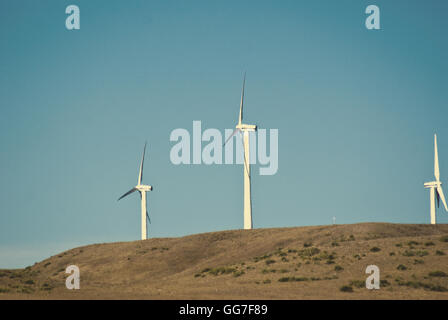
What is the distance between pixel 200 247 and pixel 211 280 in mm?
34178

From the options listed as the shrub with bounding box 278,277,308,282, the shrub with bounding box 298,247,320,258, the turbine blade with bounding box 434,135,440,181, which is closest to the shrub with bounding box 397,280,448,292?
the shrub with bounding box 278,277,308,282

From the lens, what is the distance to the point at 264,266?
6912 cm

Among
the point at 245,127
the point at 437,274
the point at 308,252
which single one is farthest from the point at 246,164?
the point at 437,274

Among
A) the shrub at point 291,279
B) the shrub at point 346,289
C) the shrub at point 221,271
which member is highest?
the shrub at point 346,289

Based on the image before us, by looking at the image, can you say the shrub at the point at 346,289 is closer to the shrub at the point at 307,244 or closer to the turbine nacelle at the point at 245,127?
the shrub at the point at 307,244

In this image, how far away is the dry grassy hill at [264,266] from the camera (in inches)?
2028

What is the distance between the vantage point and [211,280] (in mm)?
65250

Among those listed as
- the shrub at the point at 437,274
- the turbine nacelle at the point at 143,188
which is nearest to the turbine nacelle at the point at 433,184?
the turbine nacelle at the point at 143,188

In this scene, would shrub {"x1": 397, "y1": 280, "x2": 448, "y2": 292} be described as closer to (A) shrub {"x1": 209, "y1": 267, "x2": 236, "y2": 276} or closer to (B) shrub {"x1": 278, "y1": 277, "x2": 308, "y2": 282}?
(B) shrub {"x1": 278, "y1": 277, "x2": 308, "y2": 282}

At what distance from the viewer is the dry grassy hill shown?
169 ft

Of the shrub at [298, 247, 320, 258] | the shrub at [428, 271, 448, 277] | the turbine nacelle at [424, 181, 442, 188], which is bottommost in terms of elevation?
the shrub at [428, 271, 448, 277]

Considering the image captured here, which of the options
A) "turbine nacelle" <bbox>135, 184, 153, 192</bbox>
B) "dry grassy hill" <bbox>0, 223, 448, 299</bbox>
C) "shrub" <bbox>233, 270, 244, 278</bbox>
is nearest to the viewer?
"dry grassy hill" <bbox>0, 223, 448, 299</bbox>

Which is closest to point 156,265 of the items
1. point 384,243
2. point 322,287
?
point 384,243
